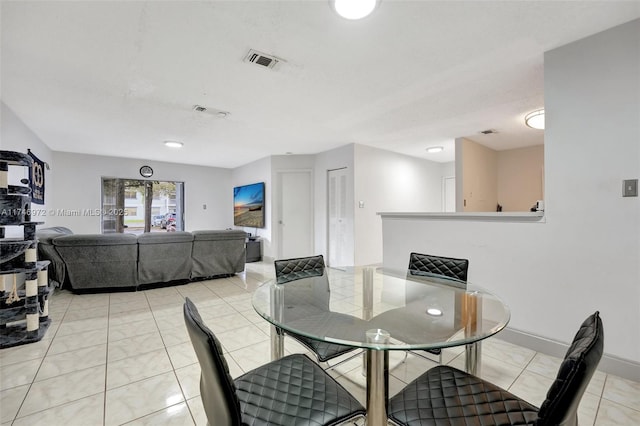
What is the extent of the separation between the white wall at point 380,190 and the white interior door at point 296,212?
1325mm

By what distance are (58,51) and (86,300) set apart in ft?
9.26

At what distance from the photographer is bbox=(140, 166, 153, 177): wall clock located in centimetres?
653

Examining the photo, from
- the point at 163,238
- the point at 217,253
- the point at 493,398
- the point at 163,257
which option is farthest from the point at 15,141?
the point at 493,398

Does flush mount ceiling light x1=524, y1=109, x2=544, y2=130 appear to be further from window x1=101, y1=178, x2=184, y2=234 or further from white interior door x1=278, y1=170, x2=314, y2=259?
window x1=101, y1=178, x2=184, y2=234

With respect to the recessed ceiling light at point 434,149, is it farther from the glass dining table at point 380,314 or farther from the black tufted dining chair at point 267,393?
the black tufted dining chair at point 267,393

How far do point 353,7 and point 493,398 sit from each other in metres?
2.09

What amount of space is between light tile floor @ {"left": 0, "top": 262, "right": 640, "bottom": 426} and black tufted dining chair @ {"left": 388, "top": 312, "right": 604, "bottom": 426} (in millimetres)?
746

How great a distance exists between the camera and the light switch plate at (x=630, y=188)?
5.94 ft

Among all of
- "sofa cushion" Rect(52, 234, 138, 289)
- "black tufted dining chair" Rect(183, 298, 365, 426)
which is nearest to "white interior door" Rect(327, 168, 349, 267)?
"sofa cushion" Rect(52, 234, 138, 289)

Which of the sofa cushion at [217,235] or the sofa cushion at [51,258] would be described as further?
the sofa cushion at [217,235]

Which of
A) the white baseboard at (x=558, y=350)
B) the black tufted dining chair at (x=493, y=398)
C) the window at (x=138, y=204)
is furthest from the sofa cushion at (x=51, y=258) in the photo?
the white baseboard at (x=558, y=350)

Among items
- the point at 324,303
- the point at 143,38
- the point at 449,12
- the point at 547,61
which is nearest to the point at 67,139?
the point at 143,38

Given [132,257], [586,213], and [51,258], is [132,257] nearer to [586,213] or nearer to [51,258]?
[51,258]

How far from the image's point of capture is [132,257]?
3762mm
